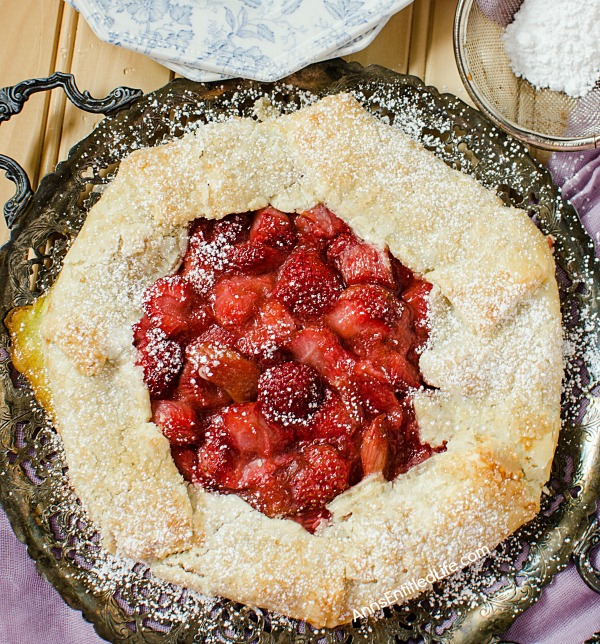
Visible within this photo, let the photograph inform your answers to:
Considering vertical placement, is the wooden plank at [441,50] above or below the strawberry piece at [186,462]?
above

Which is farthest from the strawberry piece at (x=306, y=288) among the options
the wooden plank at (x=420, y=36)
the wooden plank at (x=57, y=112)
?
the wooden plank at (x=57, y=112)

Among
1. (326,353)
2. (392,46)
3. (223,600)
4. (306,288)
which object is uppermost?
(392,46)

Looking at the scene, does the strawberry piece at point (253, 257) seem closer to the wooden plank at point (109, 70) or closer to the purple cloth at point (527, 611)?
the wooden plank at point (109, 70)

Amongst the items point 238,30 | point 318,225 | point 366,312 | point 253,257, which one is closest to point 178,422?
point 253,257

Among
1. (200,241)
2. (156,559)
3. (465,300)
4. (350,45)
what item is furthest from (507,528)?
(350,45)

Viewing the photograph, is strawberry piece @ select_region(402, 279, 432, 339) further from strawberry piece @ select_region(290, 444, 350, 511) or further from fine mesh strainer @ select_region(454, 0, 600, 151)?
fine mesh strainer @ select_region(454, 0, 600, 151)

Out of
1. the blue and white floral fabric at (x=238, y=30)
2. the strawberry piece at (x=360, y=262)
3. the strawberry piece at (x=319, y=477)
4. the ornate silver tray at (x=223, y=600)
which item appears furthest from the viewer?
the blue and white floral fabric at (x=238, y=30)

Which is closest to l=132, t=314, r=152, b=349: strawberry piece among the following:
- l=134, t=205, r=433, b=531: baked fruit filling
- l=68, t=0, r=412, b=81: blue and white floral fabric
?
l=134, t=205, r=433, b=531: baked fruit filling

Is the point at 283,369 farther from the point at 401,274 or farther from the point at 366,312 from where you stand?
the point at 401,274
